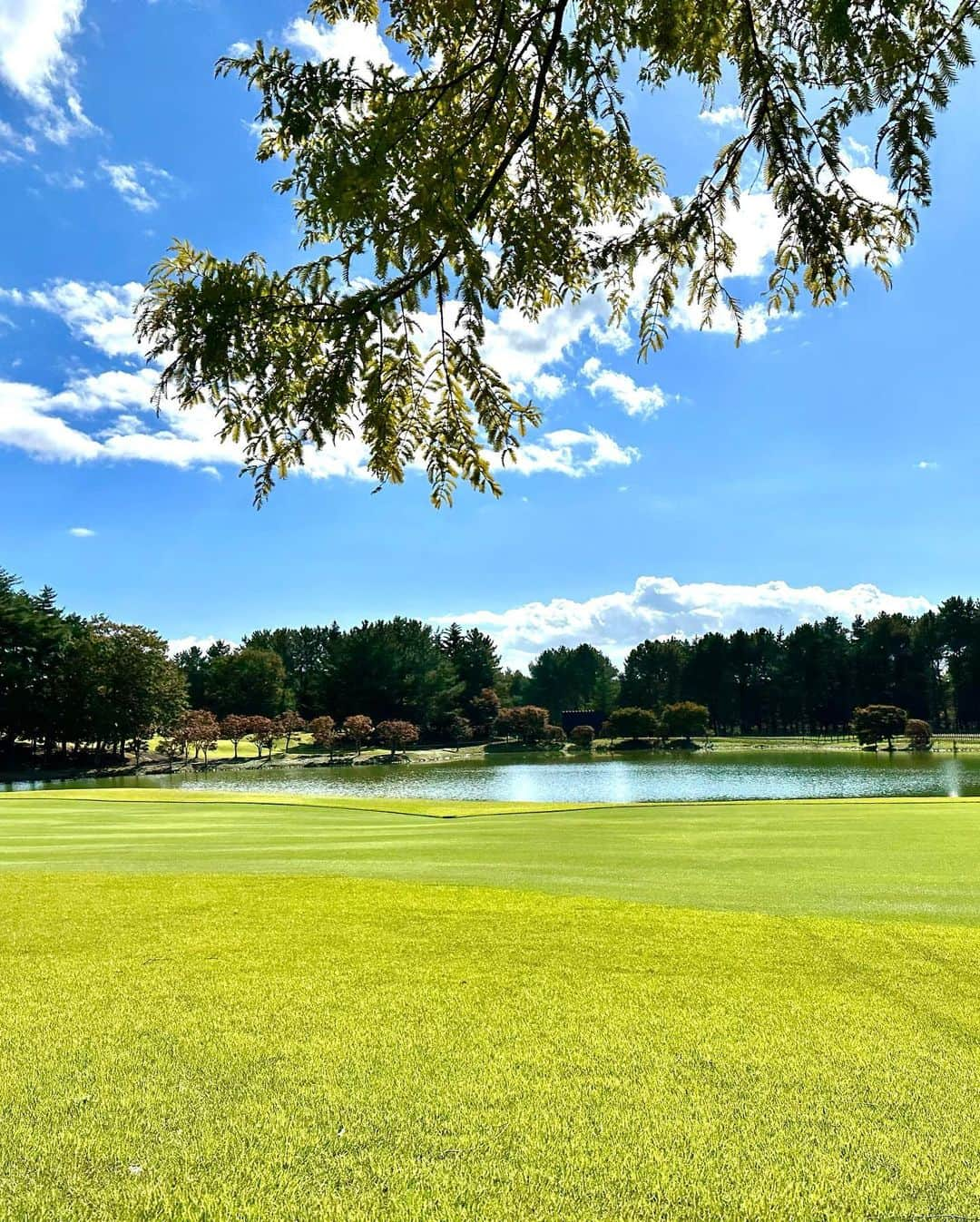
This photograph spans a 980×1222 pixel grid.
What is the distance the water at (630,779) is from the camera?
98.1 ft

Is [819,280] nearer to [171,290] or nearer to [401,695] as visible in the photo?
[171,290]

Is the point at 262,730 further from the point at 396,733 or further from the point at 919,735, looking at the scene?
the point at 919,735

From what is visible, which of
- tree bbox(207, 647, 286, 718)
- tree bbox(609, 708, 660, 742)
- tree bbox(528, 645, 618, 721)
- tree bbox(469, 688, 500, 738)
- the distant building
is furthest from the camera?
tree bbox(528, 645, 618, 721)

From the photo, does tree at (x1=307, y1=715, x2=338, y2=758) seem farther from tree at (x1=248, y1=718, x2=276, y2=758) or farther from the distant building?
the distant building

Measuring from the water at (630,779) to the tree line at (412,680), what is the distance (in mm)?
Result: 7384

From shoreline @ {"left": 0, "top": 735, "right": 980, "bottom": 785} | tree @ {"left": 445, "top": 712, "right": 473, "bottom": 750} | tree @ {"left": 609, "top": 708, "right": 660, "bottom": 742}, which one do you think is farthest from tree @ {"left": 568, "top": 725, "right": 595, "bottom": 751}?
tree @ {"left": 445, "top": 712, "right": 473, "bottom": 750}

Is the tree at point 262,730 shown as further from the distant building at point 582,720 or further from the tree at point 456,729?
the distant building at point 582,720

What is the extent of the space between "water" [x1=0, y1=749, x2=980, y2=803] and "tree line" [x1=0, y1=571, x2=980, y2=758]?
291 inches

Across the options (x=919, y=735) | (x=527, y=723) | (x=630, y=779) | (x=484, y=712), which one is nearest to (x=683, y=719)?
(x=527, y=723)

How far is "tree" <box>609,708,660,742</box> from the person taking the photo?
228ft

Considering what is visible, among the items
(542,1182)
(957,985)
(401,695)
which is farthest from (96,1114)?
(401,695)

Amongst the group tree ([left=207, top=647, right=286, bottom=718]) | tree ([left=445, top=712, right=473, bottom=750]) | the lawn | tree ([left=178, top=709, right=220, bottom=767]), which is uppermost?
tree ([left=207, top=647, right=286, bottom=718])

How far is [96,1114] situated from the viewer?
2.30 metres

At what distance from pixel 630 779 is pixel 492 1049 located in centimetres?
3738
